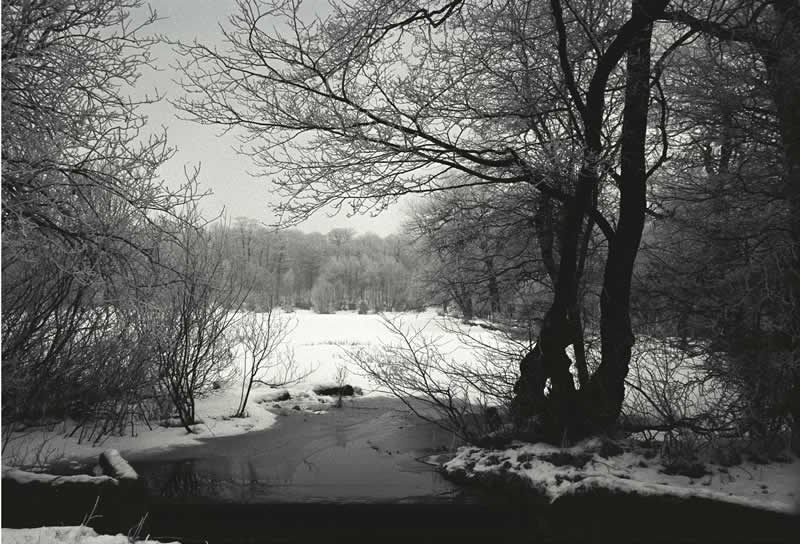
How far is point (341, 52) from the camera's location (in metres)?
6.34

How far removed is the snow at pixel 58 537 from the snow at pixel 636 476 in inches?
Answer: 185

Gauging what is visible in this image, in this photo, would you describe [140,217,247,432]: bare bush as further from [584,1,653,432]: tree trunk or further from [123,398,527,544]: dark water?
[584,1,653,432]: tree trunk

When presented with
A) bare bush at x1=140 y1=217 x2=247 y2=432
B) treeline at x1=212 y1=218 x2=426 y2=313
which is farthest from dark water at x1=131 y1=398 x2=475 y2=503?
treeline at x1=212 y1=218 x2=426 y2=313

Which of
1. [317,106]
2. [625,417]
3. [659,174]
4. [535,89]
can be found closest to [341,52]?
[317,106]

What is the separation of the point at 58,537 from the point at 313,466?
459 cm

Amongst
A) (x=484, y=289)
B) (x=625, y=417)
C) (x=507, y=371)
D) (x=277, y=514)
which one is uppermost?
(x=484, y=289)

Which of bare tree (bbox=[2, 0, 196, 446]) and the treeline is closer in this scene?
bare tree (bbox=[2, 0, 196, 446])

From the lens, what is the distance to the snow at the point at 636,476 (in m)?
5.80

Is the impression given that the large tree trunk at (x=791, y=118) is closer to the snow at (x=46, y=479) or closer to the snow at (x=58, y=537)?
the snow at (x=58, y=537)

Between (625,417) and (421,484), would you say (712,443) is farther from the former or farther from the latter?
(421,484)

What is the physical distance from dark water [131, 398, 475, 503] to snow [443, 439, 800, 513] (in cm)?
91

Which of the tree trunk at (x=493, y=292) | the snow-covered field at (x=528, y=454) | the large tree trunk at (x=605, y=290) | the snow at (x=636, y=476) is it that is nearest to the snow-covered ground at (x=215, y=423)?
the snow-covered field at (x=528, y=454)

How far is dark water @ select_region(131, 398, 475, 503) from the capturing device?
294 inches

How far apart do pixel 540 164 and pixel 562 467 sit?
3.85 meters
